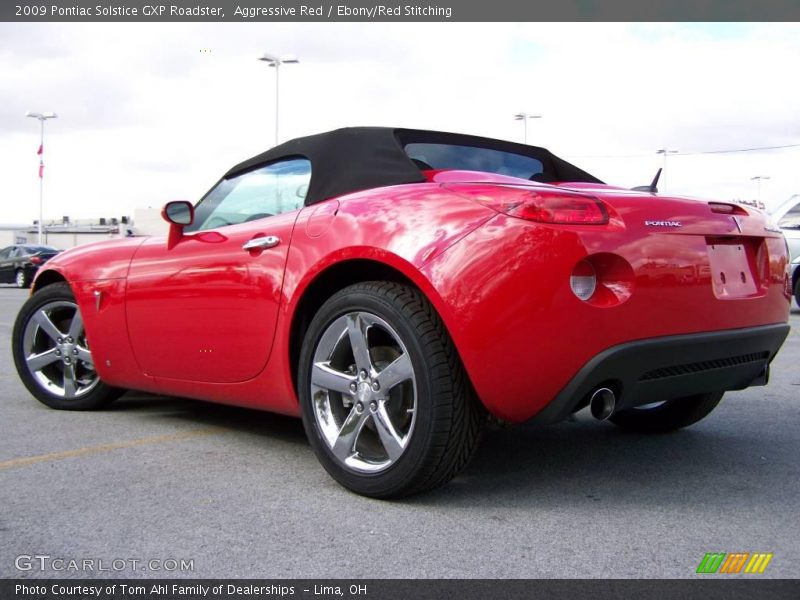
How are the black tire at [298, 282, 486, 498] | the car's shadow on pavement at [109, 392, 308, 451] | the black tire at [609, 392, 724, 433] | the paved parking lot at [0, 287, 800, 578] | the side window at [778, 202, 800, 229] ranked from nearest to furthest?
the paved parking lot at [0, 287, 800, 578]
the black tire at [298, 282, 486, 498]
the black tire at [609, 392, 724, 433]
the car's shadow on pavement at [109, 392, 308, 451]
the side window at [778, 202, 800, 229]

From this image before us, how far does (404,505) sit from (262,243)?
4.18 ft

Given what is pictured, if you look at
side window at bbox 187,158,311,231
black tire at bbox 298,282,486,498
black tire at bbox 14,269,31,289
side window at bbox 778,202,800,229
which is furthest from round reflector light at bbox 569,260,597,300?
black tire at bbox 14,269,31,289

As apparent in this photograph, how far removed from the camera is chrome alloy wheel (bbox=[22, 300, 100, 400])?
496cm

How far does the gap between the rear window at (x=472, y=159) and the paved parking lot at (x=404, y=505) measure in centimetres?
130

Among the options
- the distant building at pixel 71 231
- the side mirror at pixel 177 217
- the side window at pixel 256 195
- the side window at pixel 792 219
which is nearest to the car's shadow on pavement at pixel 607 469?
the side window at pixel 256 195

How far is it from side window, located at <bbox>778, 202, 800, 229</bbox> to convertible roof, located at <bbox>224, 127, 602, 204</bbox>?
10.8 metres

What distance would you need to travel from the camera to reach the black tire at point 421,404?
116 inches

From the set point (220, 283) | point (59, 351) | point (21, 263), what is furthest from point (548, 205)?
point (21, 263)

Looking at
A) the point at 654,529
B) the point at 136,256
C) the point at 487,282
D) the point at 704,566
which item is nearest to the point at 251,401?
the point at 136,256

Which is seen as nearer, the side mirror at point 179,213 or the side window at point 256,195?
the side window at point 256,195

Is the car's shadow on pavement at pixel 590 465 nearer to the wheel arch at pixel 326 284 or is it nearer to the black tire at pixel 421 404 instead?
the black tire at pixel 421 404

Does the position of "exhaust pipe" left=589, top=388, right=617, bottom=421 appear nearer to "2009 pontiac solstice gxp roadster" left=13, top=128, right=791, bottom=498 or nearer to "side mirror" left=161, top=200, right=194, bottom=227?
"2009 pontiac solstice gxp roadster" left=13, top=128, right=791, bottom=498

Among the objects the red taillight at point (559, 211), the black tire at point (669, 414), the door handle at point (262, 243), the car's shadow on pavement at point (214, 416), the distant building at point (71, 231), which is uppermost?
the red taillight at point (559, 211)
